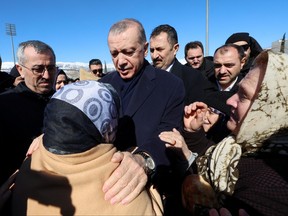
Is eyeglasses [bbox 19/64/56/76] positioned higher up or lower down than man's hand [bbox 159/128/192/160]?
higher up

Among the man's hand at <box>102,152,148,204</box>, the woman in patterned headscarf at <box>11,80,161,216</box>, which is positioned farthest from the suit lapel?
the woman in patterned headscarf at <box>11,80,161,216</box>

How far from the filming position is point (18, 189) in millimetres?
1258

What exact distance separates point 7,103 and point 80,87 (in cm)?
156

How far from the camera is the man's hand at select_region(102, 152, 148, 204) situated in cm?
121

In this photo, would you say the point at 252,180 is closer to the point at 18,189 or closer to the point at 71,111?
the point at 71,111

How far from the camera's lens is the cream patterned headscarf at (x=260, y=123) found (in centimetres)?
158

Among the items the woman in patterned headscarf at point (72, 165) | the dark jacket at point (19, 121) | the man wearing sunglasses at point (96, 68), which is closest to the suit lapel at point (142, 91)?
the woman in patterned headscarf at point (72, 165)

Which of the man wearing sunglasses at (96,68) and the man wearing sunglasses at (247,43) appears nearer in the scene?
the man wearing sunglasses at (247,43)

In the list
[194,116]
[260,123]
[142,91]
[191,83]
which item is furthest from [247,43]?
[260,123]

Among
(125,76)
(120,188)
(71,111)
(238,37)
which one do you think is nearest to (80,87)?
(71,111)

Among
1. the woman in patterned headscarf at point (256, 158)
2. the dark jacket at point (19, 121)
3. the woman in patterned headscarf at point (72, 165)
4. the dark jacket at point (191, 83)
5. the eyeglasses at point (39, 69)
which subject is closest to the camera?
the woman in patterned headscarf at point (72, 165)

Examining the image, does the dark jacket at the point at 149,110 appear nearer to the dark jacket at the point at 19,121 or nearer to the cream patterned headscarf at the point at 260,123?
the cream patterned headscarf at the point at 260,123

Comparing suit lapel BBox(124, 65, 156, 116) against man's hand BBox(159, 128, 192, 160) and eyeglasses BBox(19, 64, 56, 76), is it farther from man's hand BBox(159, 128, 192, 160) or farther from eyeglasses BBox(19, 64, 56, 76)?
eyeglasses BBox(19, 64, 56, 76)

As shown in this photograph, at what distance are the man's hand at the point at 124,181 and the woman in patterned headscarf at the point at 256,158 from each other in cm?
53
